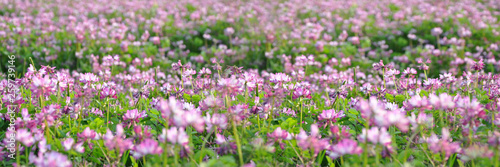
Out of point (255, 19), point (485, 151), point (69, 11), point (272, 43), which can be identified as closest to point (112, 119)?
point (485, 151)

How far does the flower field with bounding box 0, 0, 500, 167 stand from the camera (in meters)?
2.33

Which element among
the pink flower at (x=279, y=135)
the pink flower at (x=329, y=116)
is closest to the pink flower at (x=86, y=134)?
the pink flower at (x=279, y=135)

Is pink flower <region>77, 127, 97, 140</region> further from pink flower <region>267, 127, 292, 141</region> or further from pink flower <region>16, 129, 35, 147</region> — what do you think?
pink flower <region>267, 127, 292, 141</region>

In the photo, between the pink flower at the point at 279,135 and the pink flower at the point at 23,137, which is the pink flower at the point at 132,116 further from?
the pink flower at the point at 279,135

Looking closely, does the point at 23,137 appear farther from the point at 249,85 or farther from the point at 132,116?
the point at 249,85

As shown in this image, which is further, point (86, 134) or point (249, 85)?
point (249, 85)

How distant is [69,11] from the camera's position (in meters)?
10.6

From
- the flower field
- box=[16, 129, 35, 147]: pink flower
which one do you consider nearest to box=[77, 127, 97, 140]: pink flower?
the flower field

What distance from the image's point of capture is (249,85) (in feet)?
9.50

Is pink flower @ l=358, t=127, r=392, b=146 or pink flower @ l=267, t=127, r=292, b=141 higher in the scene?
pink flower @ l=358, t=127, r=392, b=146

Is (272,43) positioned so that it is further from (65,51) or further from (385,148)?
(385,148)

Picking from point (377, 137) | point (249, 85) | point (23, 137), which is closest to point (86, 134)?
point (23, 137)

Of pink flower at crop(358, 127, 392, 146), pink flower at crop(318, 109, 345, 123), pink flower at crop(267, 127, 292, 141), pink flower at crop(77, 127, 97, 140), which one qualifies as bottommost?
pink flower at crop(77, 127, 97, 140)

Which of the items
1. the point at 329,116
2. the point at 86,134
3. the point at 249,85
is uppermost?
the point at 249,85
